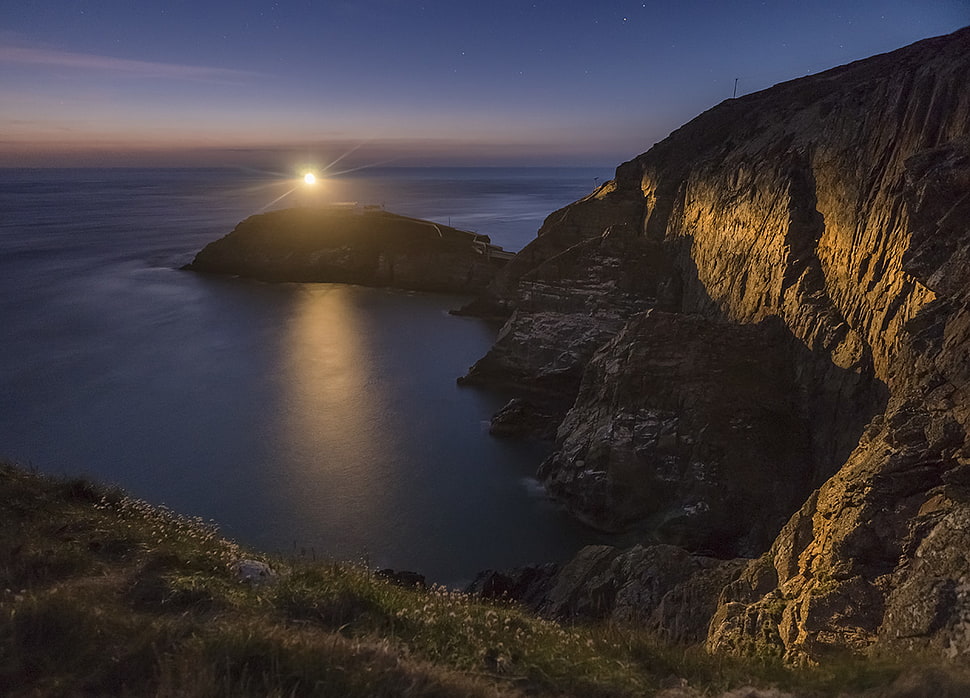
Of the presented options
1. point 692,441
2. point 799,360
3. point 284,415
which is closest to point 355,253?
point 284,415

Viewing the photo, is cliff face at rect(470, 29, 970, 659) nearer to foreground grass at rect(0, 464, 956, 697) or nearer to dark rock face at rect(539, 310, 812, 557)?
dark rock face at rect(539, 310, 812, 557)

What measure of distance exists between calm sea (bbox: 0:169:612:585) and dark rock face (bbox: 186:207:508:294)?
11.6ft

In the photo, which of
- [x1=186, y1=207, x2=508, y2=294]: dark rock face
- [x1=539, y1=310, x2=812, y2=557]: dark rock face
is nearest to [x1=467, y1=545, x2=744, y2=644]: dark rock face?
[x1=539, y1=310, x2=812, y2=557]: dark rock face

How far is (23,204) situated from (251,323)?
472 feet

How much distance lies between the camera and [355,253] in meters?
67.8

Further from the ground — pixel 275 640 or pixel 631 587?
pixel 275 640

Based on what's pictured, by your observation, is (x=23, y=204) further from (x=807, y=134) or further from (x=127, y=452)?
(x=807, y=134)

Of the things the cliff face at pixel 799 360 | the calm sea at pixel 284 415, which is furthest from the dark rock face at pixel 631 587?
the calm sea at pixel 284 415

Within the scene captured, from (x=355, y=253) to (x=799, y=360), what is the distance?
55.9 m

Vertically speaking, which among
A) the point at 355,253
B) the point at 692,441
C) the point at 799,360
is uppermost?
the point at 355,253

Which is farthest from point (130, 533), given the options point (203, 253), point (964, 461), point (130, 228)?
point (130, 228)

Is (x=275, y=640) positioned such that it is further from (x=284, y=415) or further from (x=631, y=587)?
(x=284, y=415)

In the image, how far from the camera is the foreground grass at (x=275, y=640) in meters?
4.86

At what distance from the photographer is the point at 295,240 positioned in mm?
70625
